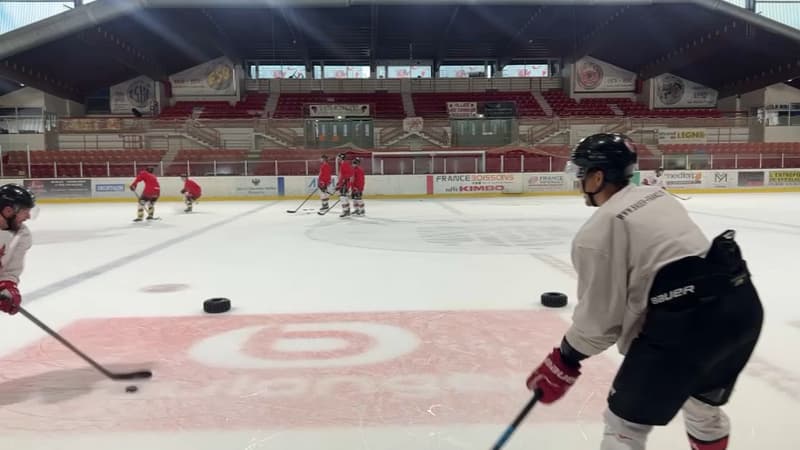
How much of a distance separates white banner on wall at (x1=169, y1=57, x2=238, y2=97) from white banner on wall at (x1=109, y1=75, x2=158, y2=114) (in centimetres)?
154

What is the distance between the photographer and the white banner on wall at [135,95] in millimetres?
25062

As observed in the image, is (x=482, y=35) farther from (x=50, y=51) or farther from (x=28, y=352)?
(x=28, y=352)

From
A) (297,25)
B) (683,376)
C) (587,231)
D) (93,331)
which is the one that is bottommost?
(93,331)


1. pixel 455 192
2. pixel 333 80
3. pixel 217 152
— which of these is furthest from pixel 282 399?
pixel 333 80

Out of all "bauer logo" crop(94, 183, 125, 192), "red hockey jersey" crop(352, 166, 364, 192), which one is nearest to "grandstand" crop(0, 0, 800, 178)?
"bauer logo" crop(94, 183, 125, 192)

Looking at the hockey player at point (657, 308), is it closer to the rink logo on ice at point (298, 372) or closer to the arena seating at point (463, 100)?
the rink logo on ice at point (298, 372)

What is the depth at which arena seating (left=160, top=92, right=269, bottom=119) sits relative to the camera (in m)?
24.7

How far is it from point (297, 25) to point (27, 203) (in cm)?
2260

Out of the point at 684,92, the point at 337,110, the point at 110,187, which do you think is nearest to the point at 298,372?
the point at 110,187

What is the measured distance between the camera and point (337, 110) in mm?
24344

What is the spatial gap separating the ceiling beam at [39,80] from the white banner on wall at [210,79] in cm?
447

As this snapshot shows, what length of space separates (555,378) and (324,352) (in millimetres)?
1725

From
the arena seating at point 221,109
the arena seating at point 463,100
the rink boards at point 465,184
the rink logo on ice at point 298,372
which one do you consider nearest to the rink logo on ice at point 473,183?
the rink boards at point 465,184

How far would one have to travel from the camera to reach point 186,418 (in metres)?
2.16
